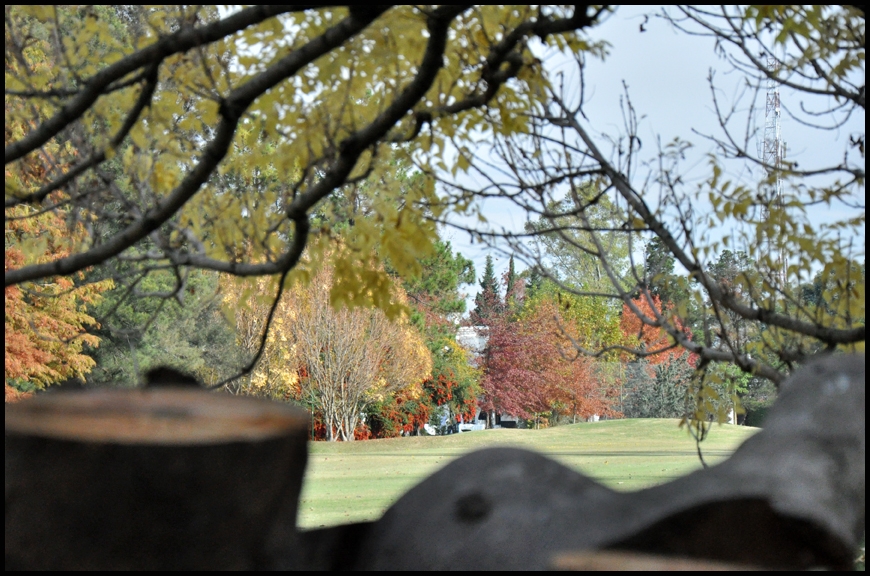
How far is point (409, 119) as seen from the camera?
2791mm

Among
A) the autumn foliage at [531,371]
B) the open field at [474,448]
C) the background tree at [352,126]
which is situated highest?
the background tree at [352,126]

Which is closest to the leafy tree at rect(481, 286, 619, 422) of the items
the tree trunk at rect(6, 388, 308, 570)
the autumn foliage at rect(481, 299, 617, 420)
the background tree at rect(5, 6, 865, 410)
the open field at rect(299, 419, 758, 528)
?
the autumn foliage at rect(481, 299, 617, 420)

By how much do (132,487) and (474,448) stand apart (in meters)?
8.22

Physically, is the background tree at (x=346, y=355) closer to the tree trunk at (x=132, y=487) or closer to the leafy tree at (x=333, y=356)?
the leafy tree at (x=333, y=356)

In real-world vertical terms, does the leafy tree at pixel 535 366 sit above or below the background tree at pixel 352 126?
below

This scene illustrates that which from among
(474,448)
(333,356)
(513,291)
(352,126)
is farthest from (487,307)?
(352,126)

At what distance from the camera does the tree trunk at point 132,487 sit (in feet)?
4.69

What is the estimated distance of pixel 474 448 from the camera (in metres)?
9.40

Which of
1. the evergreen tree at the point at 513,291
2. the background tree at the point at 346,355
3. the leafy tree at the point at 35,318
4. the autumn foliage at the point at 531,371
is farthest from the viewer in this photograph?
the evergreen tree at the point at 513,291

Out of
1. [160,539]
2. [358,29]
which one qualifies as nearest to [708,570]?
[160,539]

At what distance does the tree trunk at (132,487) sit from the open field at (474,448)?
6.03 m

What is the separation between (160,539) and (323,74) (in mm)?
1260

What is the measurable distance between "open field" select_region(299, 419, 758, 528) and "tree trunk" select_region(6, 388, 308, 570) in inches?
237

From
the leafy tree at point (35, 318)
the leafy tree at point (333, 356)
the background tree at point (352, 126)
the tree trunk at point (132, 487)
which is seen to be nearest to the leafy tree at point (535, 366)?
the leafy tree at point (333, 356)
